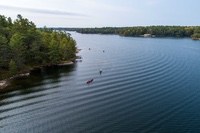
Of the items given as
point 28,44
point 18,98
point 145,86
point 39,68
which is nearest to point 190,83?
point 145,86

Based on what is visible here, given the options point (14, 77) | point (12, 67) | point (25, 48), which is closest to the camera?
point (12, 67)

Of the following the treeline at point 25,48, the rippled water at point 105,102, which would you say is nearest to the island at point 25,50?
the treeline at point 25,48

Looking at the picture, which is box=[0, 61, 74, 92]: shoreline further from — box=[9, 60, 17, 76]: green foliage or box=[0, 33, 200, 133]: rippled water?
box=[0, 33, 200, 133]: rippled water

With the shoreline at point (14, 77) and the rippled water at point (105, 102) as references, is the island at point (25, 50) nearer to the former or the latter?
the shoreline at point (14, 77)

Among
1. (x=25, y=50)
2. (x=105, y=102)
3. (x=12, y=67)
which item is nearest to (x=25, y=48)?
(x=25, y=50)

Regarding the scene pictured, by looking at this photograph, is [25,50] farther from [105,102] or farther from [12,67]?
[105,102]

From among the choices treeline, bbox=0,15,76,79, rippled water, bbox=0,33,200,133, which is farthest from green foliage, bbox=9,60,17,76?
rippled water, bbox=0,33,200,133
